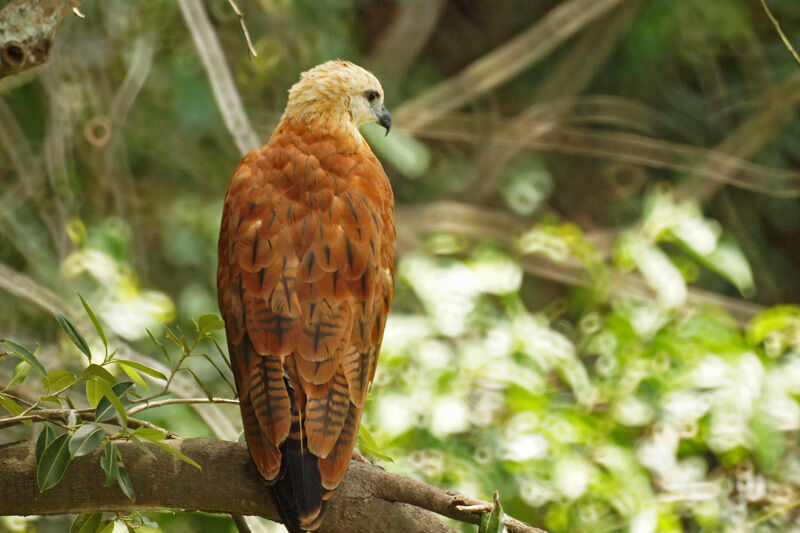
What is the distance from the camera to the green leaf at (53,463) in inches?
59.8

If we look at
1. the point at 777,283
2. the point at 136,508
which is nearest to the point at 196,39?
the point at 136,508

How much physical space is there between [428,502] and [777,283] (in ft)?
15.3

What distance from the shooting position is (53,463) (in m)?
1.53

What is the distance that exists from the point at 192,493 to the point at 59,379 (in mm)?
312

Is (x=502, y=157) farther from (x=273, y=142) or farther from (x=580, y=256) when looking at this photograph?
(x=273, y=142)

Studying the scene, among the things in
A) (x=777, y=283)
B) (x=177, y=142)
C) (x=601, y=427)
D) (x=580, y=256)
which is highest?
(x=777, y=283)

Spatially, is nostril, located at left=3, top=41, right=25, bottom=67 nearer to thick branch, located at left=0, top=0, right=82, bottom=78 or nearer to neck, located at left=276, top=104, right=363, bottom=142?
thick branch, located at left=0, top=0, right=82, bottom=78

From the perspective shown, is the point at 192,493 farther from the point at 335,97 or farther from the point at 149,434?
the point at 335,97

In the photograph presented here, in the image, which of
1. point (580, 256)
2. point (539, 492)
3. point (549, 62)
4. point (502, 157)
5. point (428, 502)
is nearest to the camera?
point (428, 502)

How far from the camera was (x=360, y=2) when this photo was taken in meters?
5.79

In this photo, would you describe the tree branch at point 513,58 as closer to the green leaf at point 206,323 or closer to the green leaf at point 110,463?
the green leaf at point 206,323

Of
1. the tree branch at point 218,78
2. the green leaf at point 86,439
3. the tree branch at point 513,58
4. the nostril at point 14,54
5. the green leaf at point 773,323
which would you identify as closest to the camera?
the green leaf at point 86,439

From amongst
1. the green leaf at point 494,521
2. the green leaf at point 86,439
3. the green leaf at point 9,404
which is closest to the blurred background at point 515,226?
the green leaf at point 9,404

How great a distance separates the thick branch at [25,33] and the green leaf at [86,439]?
0.63 m
